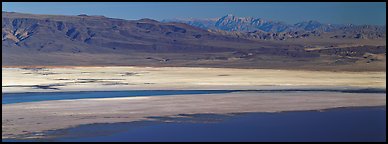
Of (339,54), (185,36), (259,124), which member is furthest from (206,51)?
(259,124)

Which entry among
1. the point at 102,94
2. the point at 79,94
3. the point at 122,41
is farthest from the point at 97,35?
the point at 102,94

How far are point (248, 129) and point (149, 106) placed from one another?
782 cm

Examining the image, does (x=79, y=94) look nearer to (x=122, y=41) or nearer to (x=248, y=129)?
(x=248, y=129)

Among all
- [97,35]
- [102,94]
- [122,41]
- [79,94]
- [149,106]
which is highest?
[97,35]

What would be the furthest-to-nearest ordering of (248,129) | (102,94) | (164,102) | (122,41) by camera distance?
(122,41), (102,94), (164,102), (248,129)

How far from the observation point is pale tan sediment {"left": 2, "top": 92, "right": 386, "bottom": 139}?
23484mm

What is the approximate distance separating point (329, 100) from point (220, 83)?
14.0 m

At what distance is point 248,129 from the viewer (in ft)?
71.3

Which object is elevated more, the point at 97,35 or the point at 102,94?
the point at 97,35

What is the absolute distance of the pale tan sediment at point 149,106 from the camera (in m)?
Answer: 23.5

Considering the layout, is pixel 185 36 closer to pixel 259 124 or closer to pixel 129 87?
pixel 129 87

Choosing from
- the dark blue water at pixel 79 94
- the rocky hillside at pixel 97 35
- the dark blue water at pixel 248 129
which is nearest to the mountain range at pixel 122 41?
the rocky hillside at pixel 97 35

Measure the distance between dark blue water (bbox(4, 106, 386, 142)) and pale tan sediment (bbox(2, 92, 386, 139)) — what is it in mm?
1376

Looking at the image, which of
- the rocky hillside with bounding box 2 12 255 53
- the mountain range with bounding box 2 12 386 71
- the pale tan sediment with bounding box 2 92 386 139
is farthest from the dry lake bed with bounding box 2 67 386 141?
the rocky hillside with bounding box 2 12 255 53
